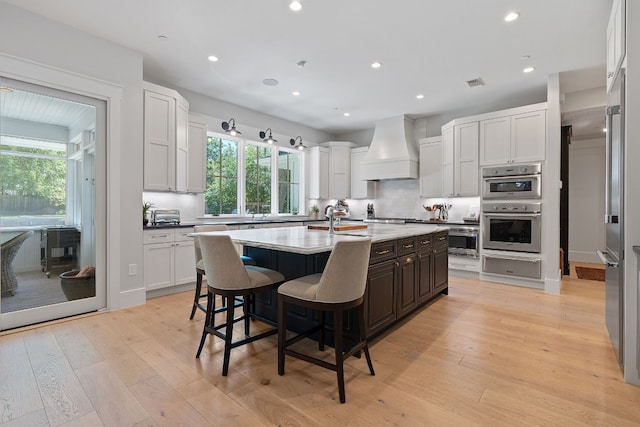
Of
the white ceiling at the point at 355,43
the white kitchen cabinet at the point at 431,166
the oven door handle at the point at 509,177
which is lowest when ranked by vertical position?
the oven door handle at the point at 509,177

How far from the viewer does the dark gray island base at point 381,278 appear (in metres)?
2.57

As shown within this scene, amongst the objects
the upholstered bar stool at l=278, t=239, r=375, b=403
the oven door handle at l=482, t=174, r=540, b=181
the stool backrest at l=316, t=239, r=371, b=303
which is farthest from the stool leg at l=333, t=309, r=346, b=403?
the oven door handle at l=482, t=174, r=540, b=181

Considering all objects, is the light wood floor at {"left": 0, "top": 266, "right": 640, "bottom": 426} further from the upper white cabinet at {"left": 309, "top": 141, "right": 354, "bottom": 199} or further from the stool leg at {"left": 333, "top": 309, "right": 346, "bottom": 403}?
the upper white cabinet at {"left": 309, "top": 141, "right": 354, "bottom": 199}

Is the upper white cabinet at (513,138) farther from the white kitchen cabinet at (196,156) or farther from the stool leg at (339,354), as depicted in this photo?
the white kitchen cabinet at (196,156)

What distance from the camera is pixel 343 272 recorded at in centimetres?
199

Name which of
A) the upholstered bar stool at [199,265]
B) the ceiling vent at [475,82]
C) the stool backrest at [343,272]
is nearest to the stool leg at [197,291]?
the upholstered bar stool at [199,265]

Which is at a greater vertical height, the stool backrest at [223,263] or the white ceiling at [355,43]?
the white ceiling at [355,43]

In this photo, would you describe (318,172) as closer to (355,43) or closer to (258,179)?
(258,179)

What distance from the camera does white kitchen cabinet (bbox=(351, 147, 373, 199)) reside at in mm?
7021

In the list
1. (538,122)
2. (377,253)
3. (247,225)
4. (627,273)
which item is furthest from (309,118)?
(627,273)

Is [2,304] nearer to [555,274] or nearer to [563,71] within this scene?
[555,274]

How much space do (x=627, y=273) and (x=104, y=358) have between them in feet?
12.4

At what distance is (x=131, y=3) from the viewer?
9.21 feet

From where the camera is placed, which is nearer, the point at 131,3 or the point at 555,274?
the point at 131,3
